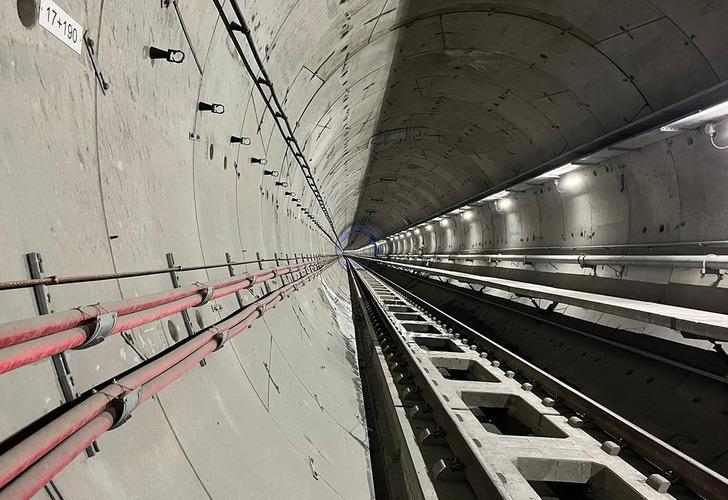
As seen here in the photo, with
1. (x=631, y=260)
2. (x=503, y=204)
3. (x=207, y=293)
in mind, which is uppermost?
(x=503, y=204)

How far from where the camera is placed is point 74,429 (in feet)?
4.07

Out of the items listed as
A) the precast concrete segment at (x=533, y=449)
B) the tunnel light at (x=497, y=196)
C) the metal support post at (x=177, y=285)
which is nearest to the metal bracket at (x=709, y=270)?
the precast concrete segment at (x=533, y=449)

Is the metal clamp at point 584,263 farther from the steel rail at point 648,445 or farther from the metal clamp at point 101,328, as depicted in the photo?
the metal clamp at point 101,328

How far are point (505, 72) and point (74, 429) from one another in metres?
8.65

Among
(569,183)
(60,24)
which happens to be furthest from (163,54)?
(569,183)

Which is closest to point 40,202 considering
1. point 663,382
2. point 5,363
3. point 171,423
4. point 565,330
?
point 5,363

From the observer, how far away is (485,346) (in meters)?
7.47

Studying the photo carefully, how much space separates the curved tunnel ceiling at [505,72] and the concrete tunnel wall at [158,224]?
225 centimetres

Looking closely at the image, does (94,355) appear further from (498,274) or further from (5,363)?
(498,274)

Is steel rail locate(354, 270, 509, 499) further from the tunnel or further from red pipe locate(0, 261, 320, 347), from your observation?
red pipe locate(0, 261, 320, 347)

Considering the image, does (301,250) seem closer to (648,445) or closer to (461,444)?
(461,444)

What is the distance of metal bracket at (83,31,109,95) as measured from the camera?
1.87m

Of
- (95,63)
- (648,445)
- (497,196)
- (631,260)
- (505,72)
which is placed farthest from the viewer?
(497,196)

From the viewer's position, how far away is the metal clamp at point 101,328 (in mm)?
1380
